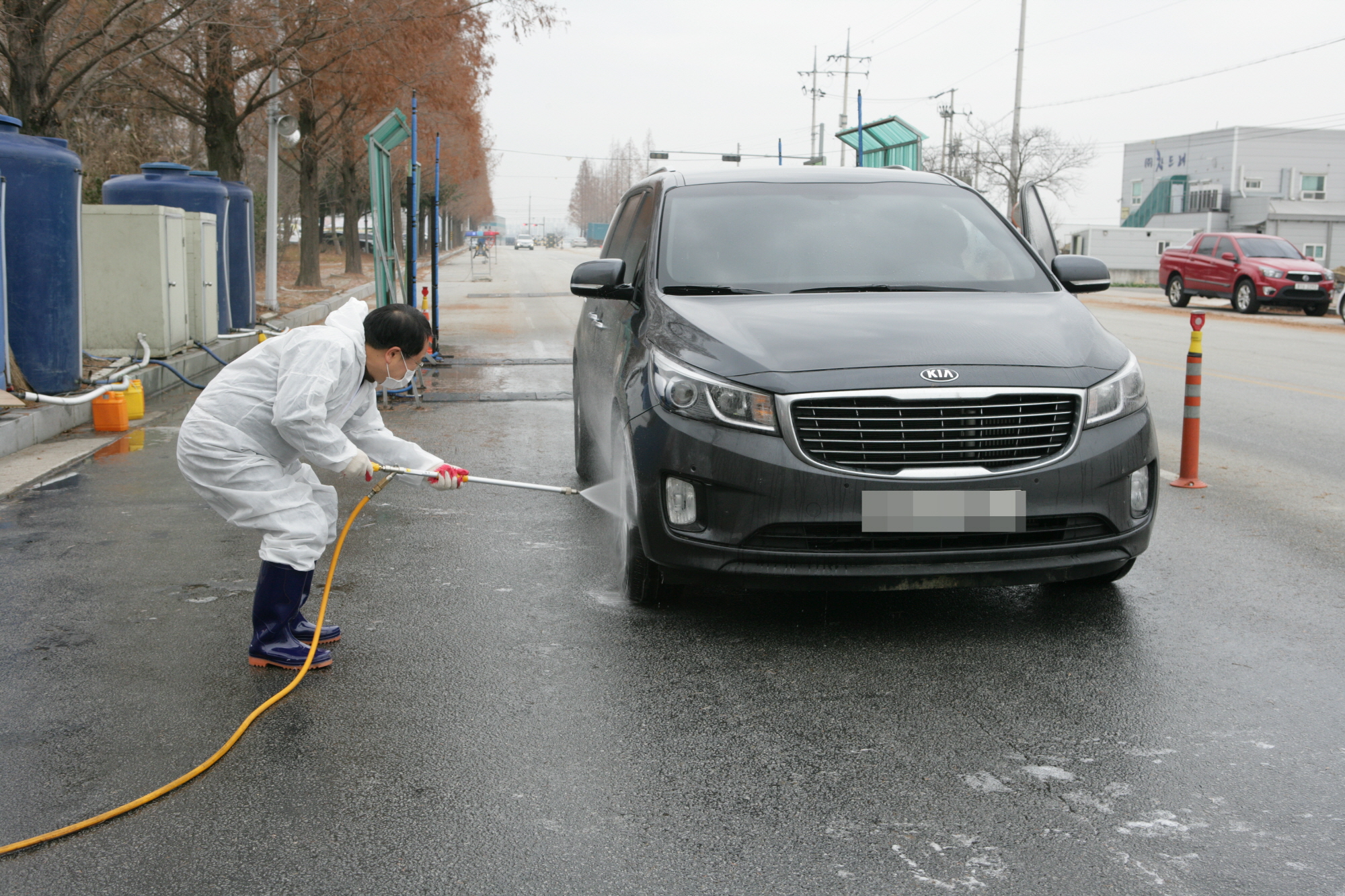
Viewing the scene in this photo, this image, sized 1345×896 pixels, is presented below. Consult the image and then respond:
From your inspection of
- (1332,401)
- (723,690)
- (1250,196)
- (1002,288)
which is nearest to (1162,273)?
(1332,401)

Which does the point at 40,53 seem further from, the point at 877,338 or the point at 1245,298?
the point at 1245,298

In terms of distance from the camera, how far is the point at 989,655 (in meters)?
4.20

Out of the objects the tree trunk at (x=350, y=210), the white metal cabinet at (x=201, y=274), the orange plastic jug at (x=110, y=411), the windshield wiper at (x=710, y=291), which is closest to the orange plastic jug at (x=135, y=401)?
the orange plastic jug at (x=110, y=411)

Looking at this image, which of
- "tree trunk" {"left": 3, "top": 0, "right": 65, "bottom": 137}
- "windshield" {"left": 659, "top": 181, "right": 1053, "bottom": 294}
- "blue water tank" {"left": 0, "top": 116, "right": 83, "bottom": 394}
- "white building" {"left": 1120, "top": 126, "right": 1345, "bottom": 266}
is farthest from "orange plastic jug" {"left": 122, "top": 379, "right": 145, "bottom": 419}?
"white building" {"left": 1120, "top": 126, "right": 1345, "bottom": 266}

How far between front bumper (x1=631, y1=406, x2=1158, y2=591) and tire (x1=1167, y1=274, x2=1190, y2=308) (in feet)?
85.5

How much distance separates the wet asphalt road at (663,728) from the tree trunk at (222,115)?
14.4m

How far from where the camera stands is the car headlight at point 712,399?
4121 millimetres

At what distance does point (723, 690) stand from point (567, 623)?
90 cm

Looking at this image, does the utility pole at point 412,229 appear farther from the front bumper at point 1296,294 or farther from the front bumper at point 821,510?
the front bumper at point 1296,294

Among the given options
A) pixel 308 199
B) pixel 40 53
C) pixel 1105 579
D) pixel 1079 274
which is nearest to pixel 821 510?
pixel 1105 579

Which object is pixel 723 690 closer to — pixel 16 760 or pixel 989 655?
pixel 989 655

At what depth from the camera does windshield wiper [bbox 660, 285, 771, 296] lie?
5.04m

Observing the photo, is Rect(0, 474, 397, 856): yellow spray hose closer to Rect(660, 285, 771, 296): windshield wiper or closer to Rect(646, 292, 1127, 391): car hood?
Rect(646, 292, 1127, 391): car hood

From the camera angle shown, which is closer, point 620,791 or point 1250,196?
point 620,791
